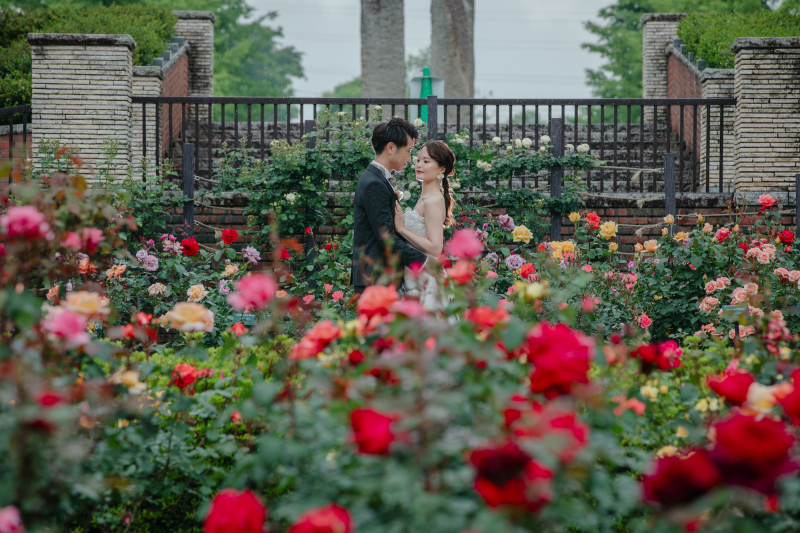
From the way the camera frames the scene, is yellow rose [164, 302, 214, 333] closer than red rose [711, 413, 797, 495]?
No

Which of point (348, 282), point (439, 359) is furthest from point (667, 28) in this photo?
point (439, 359)

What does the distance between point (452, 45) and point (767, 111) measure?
5986 millimetres

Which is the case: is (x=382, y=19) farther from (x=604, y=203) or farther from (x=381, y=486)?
(x=381, y=486)

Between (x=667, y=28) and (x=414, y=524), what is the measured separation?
1057 centimetres

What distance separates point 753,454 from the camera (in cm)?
101

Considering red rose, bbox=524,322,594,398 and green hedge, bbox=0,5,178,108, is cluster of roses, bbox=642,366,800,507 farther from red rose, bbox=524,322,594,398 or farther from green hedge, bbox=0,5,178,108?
green hedge, bbox=0,5,178,108

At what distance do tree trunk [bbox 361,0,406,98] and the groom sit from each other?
22.8 ft

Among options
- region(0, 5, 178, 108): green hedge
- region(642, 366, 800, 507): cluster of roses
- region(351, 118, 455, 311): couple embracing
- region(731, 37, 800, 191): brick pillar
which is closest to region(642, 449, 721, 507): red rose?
region(642, 366, 800, 507): cluster of roses

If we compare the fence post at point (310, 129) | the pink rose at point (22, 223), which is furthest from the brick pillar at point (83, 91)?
the pink rose at point (22, 223)

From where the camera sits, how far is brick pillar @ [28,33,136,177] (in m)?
6.47

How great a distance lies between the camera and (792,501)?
138 cm

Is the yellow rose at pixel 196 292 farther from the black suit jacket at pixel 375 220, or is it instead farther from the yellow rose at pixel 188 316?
the yellow rose at pixel 188 316

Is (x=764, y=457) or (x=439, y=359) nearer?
(x=764, y=457)

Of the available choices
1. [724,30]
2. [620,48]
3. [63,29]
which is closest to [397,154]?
[63,29]
